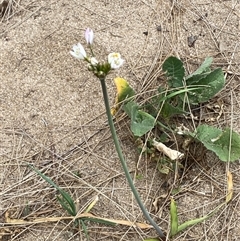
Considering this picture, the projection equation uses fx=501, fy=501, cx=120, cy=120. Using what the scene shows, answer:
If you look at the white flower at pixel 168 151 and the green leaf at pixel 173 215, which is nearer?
the green leaf at pixel 173 215

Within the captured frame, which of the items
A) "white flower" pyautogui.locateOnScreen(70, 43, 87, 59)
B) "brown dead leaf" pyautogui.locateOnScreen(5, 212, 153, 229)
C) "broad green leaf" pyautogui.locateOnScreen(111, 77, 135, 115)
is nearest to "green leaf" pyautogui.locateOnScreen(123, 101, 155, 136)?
"broad green leaf" pyautogui.locateOnScreen(111, 77, 135, 115)

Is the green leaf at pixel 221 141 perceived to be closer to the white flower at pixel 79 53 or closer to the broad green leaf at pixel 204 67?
the broad green leaf at pixel 204 67

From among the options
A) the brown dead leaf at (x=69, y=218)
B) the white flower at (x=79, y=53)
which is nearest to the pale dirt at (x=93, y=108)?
the brown dead leaf at (x=69, y=218)

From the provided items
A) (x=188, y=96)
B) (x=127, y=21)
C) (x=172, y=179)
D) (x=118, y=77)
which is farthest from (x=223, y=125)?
(x=127, y=21)

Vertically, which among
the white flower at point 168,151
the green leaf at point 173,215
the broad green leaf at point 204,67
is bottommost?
the green leaf at point 173,215

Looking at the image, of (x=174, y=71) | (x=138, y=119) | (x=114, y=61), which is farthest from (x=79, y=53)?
(x=174, y=71)

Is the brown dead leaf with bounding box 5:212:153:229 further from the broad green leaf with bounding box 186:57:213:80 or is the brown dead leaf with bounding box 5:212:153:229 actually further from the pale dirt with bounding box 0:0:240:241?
the broad green leaf with bounding box 186:57:213:80

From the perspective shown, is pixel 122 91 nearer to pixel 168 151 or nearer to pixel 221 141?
pixel 168 151
